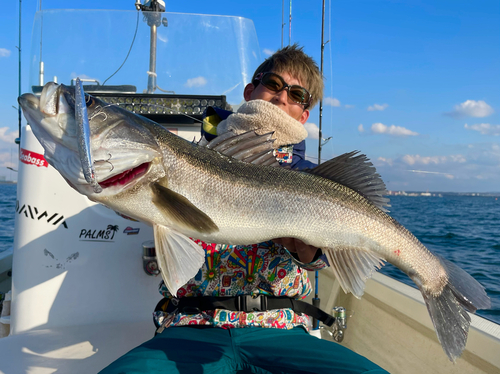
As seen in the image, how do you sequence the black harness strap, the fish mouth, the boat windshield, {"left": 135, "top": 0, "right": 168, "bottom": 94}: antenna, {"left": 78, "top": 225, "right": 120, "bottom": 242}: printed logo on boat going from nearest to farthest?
the fish mouth
the black harness strap
{"left": 78, "top": 225, "right": 120, "bottom": 242}: printed logo on boat
the boat windshield
{"left": 135, "top": 0, "right": 168, "bottom": 94}: antenna

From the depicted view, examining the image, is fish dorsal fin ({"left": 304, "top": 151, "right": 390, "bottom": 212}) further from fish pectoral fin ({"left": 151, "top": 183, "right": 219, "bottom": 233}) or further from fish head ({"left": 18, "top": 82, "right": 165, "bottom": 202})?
fish head ({"left": 18, "top": 82, "right": 165, "bottom": 202})

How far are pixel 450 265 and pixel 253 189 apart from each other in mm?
1378

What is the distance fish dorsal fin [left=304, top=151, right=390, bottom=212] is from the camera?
211 cm

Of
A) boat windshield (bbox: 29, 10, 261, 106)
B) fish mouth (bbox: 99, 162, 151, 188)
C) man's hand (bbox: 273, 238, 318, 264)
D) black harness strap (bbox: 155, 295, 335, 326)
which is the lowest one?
black harness strap (bbox: 155, 295, 335, 326)

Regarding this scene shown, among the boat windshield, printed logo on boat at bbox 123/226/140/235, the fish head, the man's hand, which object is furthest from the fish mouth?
the boat windshield

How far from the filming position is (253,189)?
1.90 metres

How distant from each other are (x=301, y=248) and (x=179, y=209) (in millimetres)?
852

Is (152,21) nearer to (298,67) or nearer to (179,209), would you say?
(298,67)

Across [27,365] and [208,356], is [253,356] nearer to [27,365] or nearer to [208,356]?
[208,356]

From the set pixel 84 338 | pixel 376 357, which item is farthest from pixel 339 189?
pixel 84 338

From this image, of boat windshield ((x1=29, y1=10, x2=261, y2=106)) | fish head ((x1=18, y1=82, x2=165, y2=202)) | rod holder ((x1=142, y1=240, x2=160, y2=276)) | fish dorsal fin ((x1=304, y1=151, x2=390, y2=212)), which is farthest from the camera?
boat windshield ((x1=29, y1=10, x2=261, y2=106))

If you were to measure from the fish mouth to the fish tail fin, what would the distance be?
5.97 feet

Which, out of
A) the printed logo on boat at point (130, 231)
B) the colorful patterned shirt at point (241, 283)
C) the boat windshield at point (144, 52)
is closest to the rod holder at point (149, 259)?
the printed logo on boat at point (130, 231)

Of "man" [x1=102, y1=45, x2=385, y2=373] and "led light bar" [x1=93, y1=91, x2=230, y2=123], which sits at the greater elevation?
"led light bar" [x1=93, y1=91, x2=230, y2=123]
